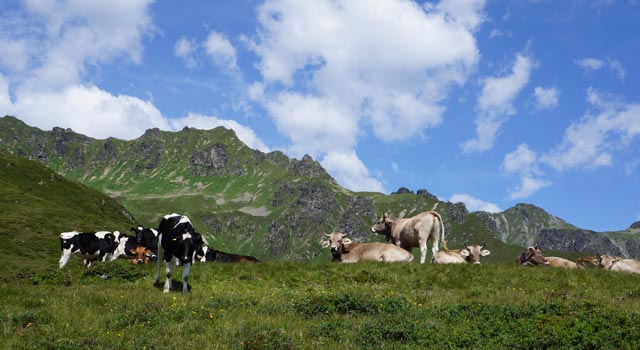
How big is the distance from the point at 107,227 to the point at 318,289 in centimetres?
9618

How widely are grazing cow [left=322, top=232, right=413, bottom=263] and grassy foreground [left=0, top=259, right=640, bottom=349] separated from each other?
16.9 ft

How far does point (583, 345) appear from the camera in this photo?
35.2ft

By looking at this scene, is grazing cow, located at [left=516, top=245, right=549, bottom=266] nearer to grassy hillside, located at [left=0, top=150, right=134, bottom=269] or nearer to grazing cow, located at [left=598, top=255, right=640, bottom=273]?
grazing cow, located at [left=598, top=255, right=640, bottom=273]

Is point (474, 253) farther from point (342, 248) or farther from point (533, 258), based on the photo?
point (342, 248)

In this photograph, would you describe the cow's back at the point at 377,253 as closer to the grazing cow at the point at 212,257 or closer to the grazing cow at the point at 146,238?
the grazing cow at the point at 212,257

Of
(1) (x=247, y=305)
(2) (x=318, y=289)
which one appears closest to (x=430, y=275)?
(2) (x=318, y=289)

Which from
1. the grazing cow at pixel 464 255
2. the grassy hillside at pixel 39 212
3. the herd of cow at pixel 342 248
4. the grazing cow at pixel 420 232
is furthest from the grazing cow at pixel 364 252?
the grassy hillside at pixel 39 212

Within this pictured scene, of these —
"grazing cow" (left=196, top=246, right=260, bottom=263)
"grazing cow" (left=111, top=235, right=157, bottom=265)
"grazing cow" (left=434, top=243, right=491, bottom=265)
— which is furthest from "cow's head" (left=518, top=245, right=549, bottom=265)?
"grazing cow" (left=111, top=235, right=157, bottom=265)

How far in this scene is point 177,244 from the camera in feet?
65.3

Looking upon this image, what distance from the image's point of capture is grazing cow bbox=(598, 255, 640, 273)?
32.0 m

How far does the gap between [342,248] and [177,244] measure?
38.3 ft

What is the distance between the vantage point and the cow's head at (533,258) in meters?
32.1

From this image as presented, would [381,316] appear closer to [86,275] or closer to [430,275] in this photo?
[430,275]

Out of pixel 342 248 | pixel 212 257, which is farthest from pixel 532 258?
pixel 212 257
